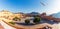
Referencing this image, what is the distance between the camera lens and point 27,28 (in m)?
1.33

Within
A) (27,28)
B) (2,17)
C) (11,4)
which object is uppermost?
(11,4)

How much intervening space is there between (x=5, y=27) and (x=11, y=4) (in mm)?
213

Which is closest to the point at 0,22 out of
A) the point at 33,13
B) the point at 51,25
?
the point at 33,13

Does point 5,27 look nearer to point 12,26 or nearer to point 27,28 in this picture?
point 12,26

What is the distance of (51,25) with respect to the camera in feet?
4.33

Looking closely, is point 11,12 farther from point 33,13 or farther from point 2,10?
point 33,13

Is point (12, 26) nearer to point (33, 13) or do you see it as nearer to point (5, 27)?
point (5, 27)

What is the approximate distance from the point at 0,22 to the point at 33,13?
1.03 feet

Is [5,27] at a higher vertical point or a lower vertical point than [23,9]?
lower

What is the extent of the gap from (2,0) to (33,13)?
31 centimetres

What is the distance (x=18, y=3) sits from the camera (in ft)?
4.40

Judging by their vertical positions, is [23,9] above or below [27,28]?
above

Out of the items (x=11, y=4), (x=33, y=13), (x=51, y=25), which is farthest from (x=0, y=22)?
(x=51, y=25)

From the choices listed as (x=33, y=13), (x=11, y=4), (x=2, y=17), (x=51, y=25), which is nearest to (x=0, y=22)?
(x=2, y=17)
